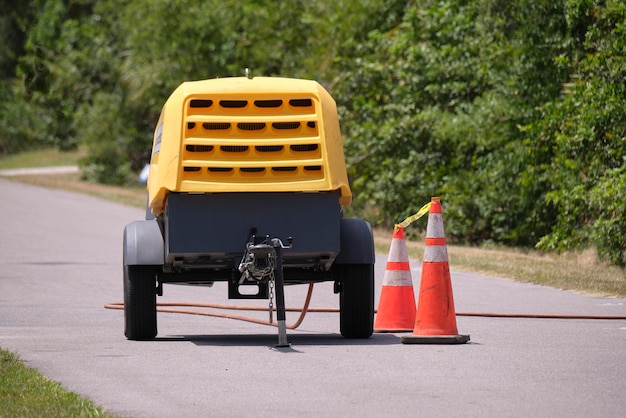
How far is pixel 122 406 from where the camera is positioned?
7.77 m

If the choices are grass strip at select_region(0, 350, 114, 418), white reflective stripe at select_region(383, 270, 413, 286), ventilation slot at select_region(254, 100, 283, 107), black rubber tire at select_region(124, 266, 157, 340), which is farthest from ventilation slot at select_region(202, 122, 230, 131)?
grass strip at select_region(0, 350, 114, 418)

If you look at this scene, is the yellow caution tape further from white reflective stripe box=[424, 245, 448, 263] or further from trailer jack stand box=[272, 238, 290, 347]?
trailer jack stand box=[272, 238, 290, 347]

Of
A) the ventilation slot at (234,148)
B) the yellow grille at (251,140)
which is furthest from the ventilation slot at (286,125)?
the ventilation slot at (234,148)

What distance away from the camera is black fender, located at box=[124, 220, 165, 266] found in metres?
10.8

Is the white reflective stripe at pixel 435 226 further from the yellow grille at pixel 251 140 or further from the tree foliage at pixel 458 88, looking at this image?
the tree foliage at pixel 458 88

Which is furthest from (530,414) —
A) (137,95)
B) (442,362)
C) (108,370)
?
(137,95)

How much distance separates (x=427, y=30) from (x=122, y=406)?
20.3m

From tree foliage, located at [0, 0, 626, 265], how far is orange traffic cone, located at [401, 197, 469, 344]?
8539 mm

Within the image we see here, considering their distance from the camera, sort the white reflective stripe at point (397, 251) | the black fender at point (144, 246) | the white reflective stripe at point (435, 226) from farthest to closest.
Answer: the white reflective stripe at point (397, 251) < the black fender at point (144, 246) < the white reflective stripe at point (435, 226)

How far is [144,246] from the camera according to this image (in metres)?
10.9

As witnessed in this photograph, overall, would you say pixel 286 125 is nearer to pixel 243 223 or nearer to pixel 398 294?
pixel 243 223

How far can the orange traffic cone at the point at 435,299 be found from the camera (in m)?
10.6

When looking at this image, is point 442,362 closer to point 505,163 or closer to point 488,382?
point 488,382

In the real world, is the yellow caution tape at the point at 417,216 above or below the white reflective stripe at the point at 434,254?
above
